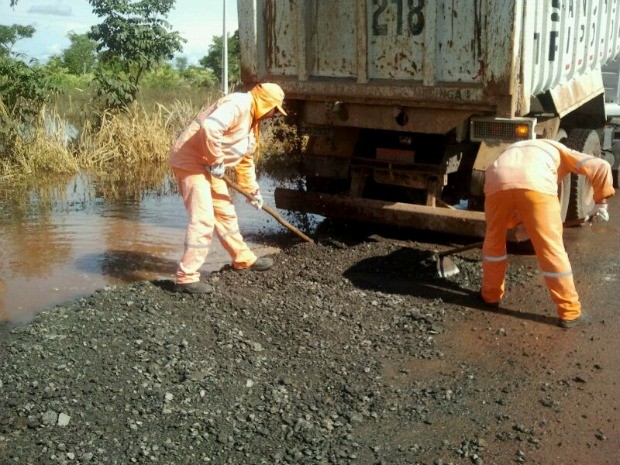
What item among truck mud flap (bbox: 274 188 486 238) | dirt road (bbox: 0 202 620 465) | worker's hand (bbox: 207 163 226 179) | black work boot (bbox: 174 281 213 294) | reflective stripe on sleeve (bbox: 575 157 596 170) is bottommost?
dirt road (bbox: 0 202 620 465)

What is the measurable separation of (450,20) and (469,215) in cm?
152

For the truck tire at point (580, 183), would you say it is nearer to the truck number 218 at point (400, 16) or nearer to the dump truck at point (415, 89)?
the dump truck at point (415, 89)

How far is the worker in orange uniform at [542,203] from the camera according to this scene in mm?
4668

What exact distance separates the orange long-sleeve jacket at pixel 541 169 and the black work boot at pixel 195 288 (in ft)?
6.64

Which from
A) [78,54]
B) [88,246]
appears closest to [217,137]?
[88,246]

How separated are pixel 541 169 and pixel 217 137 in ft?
7.14

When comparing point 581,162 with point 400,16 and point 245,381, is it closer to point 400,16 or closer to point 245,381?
point 400,16

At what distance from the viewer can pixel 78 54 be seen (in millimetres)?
29438

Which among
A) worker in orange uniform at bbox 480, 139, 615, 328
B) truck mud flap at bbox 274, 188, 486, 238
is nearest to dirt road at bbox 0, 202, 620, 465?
worker in orange uniform at bbox 480, 139, 615, 328

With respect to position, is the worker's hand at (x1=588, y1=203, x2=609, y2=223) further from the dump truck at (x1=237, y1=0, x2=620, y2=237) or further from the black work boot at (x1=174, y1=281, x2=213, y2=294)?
the black work boot at (x1=174, y1=281, x2=213, y2=294)

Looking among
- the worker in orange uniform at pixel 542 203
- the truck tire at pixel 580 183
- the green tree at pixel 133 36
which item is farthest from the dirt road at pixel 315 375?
the green tree at pixel 133 36

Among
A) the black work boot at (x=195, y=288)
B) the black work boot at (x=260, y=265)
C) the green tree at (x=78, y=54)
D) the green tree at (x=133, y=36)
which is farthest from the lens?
the green tree at (x=78, y=54)

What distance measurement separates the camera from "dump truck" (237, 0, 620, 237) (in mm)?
5234

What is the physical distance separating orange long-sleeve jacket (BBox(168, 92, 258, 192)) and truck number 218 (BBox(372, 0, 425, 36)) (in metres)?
1.13
